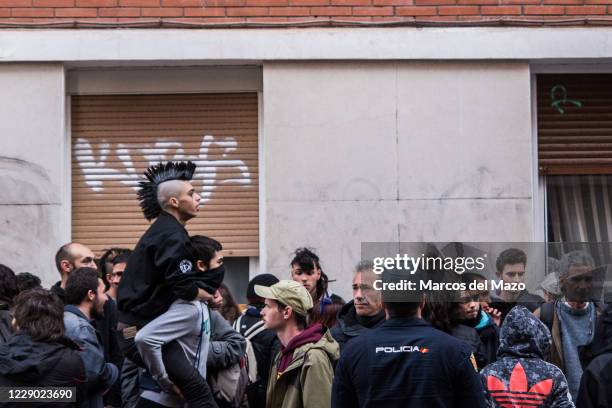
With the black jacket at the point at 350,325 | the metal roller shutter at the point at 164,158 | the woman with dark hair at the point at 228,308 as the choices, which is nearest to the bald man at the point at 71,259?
the woman with dark hair at the point at 228,308

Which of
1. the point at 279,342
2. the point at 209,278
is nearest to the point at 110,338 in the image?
the point at 279,342

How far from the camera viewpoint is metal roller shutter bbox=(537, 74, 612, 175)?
39.6ft

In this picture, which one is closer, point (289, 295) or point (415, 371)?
point (415, 371)

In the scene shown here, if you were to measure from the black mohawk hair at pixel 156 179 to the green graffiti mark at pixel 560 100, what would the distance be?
5.76 metres

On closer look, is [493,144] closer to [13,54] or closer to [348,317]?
[348,317]

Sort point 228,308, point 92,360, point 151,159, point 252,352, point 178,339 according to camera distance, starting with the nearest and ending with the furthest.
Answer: point 178,339
point 92,360
point 252,352
point 228,308
point 151,159

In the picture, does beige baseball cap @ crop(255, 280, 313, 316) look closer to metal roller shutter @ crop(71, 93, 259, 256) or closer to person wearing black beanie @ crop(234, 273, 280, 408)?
person wearing black beanie @ crop(234, 273, 280, 408)

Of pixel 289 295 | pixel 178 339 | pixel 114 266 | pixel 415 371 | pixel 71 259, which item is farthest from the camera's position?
pixel 114 266

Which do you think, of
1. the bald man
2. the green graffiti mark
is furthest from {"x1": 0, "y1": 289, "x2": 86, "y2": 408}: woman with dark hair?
the green graffiti mark

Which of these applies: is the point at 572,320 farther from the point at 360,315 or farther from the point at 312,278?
the point at 312,278

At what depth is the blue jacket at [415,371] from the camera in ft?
19.8

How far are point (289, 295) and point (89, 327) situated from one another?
1493mm

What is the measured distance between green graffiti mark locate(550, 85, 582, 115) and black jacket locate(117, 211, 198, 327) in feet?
20.1

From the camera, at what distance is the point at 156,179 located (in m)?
7.34
